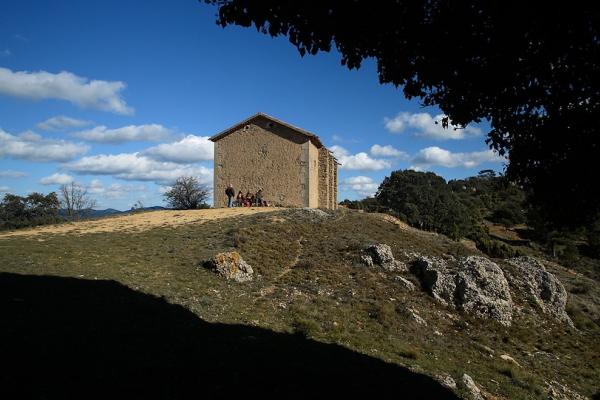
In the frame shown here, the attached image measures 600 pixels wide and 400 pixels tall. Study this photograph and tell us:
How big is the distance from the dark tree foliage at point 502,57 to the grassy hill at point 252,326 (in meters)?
4.57

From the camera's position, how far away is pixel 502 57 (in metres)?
5.86

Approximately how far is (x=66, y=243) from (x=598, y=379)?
1959 cm

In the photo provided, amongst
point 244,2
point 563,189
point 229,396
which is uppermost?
point 244,2

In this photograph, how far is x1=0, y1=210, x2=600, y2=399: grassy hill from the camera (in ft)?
22.3

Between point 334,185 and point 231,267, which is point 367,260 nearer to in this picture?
point 231,267

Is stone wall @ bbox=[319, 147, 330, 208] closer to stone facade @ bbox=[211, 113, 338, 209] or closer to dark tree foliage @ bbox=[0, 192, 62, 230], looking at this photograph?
stone facade @ bbox=[211, 113, 338, 209]

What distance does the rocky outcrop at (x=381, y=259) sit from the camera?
17.8m

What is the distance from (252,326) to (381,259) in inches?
357

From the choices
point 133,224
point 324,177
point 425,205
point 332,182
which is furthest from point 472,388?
point 425,205

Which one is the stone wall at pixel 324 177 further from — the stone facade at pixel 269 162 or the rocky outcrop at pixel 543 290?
the rocky outcrop at pixel 543 290

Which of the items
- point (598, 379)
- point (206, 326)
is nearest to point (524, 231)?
point (598, 379)

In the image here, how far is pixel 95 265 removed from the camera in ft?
46.3

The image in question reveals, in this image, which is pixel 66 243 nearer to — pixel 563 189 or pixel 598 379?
pixel 563 189

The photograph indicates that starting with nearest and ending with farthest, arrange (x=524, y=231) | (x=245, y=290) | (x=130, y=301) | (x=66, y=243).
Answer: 1. (x=130, y=301)
2. (x=245, y=290)
3. (x=66, y=243)
4. (x=524, y=231)
